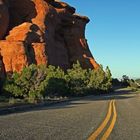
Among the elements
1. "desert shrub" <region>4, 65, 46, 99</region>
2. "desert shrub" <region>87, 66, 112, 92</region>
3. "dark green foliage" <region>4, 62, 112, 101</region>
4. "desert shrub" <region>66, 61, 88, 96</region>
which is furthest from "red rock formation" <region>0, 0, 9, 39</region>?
"desert shrub" <region>4, 65, 46, 99</region>

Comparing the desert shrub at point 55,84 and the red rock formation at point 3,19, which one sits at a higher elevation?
the red rock formation at point 3,19

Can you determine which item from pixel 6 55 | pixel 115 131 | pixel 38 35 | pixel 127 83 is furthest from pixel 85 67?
pixel 115 131

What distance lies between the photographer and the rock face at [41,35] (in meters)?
76.1

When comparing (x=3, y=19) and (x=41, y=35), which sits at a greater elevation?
(x=3, y=19)

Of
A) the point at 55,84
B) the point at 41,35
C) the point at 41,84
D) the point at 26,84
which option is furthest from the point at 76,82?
the point at 26,84

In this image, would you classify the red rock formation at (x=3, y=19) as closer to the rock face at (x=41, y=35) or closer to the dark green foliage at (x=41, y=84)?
the rock face at (x=41, y=35)

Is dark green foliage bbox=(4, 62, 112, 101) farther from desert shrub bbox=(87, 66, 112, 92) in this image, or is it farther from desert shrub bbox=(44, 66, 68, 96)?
desert shrub bbox=(87, 66, 112, 92)

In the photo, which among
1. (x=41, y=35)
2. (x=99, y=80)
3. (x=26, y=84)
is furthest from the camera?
(x=99, y=80)

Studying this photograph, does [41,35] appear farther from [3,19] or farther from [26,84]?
[26,84]

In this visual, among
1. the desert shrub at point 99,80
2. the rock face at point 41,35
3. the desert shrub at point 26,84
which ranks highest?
the rock face at point 41,35

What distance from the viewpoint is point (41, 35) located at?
274 ft

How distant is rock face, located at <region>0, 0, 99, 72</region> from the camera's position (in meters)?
76.1

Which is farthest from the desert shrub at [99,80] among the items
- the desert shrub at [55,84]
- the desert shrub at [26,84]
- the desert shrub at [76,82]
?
the desert shrub at [26,84]

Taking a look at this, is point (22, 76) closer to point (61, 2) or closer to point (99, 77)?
point (99, 77)
